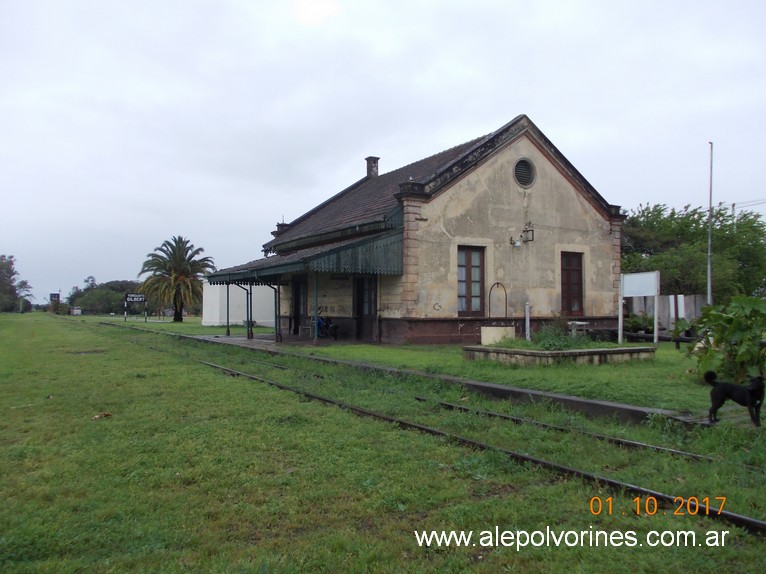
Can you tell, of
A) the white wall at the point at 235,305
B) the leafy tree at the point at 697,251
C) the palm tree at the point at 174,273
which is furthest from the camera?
the palm tree at the point at 174,273

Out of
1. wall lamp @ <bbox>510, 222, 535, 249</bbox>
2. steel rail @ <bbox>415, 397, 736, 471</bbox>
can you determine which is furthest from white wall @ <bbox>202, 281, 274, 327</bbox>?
steel rail @ <bbox>415, 397, 736, 471</bbox>

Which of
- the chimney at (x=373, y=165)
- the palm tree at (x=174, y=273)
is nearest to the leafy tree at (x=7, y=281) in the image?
the palm tree at (x=174, y=273)

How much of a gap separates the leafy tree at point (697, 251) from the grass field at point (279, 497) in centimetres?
2463

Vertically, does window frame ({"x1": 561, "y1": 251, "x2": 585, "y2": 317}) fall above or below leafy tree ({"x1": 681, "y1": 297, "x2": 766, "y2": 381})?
above

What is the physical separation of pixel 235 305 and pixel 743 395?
118 feet

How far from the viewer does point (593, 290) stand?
2384cm

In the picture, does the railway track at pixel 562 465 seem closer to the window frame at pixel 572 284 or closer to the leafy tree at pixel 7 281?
the window frame at pixel 572 284

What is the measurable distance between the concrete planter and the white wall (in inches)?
→ 1036

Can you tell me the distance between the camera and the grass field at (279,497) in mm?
3900

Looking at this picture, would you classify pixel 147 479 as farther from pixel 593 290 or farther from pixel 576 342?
pixel 593 290

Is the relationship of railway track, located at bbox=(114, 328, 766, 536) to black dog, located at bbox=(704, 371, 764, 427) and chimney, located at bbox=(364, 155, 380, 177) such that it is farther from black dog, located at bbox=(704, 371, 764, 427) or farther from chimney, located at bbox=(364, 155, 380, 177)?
chimney, located at bbox=(364, 155, 380, 177)

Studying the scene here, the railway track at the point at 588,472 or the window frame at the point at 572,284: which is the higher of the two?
the window frame at the point at 572,284

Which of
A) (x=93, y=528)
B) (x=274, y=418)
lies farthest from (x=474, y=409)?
(x=93, y=528)

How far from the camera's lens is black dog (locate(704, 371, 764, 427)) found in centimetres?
659
